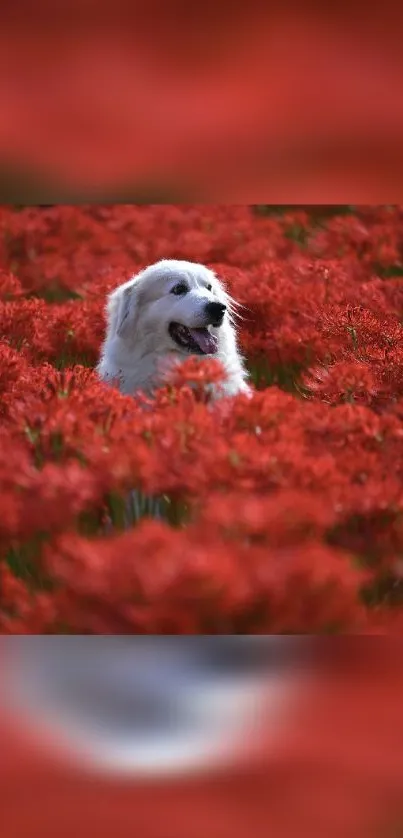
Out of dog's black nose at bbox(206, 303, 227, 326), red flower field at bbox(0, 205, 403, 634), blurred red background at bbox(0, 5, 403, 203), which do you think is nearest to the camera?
red flower field at bbox(0, 205, 403, 634)

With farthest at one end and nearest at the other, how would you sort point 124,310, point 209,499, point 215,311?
point 124,310, point 215,311, point 209,499

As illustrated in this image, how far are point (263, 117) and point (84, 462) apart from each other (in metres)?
0.49

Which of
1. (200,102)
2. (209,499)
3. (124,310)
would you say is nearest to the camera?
(209,499)

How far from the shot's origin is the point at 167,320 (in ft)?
7.97

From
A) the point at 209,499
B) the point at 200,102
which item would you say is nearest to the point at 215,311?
the point at 200,102

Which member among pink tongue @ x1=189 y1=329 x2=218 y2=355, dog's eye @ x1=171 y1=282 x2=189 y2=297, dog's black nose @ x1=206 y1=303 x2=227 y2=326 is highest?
dog's eye @ x1=171 y1=282 x2=189 y2=297

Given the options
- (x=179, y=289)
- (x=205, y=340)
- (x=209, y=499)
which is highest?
(x=179, y=289)

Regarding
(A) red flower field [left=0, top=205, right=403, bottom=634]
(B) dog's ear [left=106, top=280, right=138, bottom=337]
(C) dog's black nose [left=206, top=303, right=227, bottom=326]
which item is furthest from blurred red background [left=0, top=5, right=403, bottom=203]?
(B) dog's ear [left=106, top=280, right=138, bottom=337]

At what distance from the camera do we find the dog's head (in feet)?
7.86

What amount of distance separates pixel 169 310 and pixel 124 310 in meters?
0.11

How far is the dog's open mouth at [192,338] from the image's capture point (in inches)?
94.1

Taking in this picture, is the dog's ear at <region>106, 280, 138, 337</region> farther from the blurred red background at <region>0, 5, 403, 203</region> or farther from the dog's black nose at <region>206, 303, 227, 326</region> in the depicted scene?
the blurred red background at <region>0, 5, 403, 203</region>

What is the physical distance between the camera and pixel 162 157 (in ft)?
4.52

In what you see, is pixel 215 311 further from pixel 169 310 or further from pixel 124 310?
pixel 124 310
